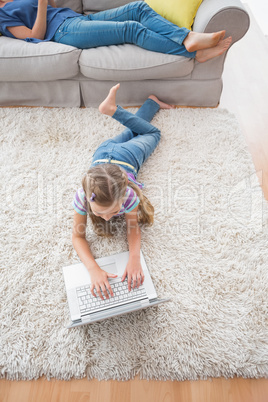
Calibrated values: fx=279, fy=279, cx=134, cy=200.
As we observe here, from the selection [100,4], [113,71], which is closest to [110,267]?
[113,71]

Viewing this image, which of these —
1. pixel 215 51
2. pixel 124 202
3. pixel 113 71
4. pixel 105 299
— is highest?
pixel 215 51

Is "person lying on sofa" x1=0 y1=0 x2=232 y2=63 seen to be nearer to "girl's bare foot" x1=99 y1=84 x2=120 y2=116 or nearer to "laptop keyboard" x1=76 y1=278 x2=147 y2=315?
"girl's bare foot" x1=99 y1=84 x2=120 y2=116

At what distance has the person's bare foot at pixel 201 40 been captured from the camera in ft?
4.94

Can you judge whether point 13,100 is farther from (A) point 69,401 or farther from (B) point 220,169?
(A) point 69,401

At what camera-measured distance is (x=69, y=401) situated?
1033 mm

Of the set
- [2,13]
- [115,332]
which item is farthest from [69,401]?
[2,13]

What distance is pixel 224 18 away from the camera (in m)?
1.51

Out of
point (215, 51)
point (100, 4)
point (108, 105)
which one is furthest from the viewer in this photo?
point (100, 4)

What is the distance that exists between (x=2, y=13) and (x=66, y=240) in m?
1.46

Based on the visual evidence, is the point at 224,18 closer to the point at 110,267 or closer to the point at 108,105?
the point at 108,105

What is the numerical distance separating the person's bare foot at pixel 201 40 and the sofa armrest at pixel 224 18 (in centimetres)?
6

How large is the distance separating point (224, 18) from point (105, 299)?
5.10 feet

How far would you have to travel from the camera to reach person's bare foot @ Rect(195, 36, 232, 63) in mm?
1572

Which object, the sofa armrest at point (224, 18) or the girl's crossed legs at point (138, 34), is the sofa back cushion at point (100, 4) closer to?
the girl's crossed legs at point (138, 34)
